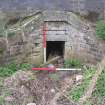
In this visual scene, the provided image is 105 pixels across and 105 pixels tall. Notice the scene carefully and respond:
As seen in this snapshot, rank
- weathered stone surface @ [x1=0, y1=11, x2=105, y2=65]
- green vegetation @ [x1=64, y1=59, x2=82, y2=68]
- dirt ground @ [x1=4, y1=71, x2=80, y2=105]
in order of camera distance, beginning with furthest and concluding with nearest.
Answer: green vegetation @ [x1=64, y1=59, x2=82, y2=68]
weathered stone surface @ [x1=0, y1=11, x2=105, y2=65]
dirt ground @ [x1=4, y1=71, x2=80, y2=105]

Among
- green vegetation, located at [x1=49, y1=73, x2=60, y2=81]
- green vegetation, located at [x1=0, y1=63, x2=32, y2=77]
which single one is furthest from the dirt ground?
green vegetation, located at [x1=0, y1=63, x2=32, y2=77]

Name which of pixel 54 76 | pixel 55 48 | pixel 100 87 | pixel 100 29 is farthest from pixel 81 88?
pixel 55 48

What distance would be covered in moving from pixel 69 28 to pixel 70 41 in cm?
36

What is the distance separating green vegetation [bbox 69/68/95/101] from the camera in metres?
8.25

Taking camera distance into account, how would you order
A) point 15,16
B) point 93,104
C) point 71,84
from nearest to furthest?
1. point 93,104
2. point 71,84
3. point 15,16

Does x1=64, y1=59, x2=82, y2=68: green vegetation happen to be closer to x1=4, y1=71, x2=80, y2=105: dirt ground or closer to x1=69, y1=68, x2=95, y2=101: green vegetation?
x1=4, y1=71, x2=80, y2=105: dirt ground

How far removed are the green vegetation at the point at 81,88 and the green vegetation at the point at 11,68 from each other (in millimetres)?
1538

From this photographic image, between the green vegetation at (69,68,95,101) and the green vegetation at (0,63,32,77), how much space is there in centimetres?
154

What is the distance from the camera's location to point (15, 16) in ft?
30.5

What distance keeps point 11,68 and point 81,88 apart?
201cm

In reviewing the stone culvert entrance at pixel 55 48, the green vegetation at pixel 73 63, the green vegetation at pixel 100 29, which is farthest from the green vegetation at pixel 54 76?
the green vegetation at pixel 100 29

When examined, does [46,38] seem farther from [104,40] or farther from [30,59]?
[104,40]

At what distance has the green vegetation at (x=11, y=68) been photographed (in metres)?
9.05

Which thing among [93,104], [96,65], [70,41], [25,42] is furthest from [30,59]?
[93,104]
